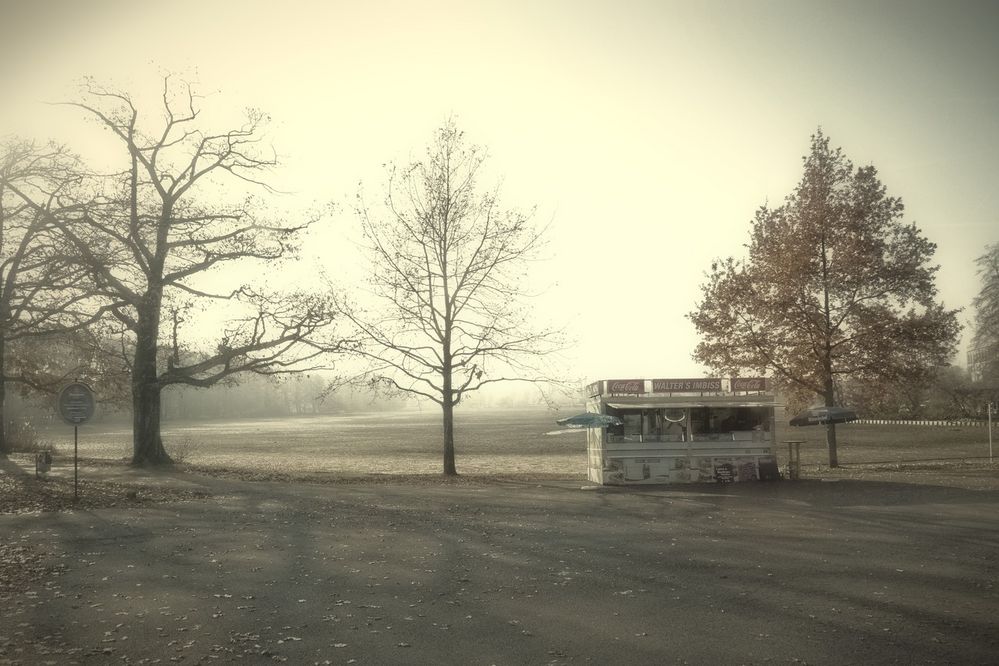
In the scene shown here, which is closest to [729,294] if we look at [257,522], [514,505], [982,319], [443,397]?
[443,397]

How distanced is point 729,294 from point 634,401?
8.14 meters

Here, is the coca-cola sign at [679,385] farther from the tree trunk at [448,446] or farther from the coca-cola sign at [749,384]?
the tree trunk at [448,446]

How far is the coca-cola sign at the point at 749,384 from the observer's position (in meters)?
26.2

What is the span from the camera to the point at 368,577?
35.4ft

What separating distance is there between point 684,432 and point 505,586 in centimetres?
1697

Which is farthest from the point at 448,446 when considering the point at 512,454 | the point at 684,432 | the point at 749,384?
the point at 512,454

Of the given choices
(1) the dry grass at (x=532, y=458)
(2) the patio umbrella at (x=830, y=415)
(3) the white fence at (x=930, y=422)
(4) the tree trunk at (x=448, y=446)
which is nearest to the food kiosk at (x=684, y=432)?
(2) the patio umbrella at (x=830, y=415)

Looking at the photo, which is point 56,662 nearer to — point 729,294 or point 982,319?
point 729,294

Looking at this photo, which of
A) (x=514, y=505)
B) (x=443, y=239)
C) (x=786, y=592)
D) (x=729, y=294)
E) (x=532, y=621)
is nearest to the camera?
(x=532, y=621)

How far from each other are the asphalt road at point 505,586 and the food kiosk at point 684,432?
7.28 m

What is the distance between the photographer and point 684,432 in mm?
26094

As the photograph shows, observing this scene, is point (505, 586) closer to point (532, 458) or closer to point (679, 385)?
point (679, 385)

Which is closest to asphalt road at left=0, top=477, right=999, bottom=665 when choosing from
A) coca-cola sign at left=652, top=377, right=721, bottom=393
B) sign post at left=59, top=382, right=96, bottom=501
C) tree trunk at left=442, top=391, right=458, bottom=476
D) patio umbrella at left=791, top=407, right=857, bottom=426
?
sign post at left=59, top=382, right=96, bottom=501

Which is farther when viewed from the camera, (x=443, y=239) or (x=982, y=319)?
(x=982, y=319)
